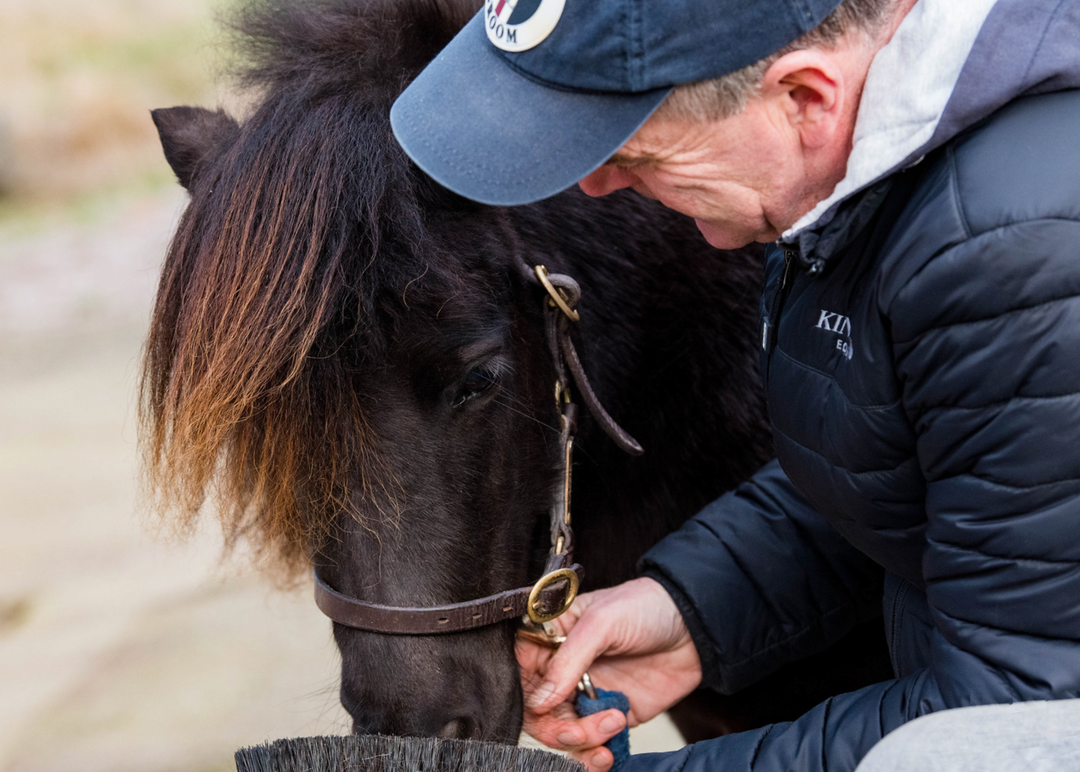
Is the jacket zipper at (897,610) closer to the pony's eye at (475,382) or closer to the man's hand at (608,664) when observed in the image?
the man's hand at (608,664)

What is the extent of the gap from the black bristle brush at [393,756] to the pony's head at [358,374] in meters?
0.21

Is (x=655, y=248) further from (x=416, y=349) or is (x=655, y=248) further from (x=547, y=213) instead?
(x=416, y=349)

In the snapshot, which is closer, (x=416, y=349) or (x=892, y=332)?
(x=892, y=332)

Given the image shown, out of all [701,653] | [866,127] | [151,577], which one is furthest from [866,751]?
[151,577]

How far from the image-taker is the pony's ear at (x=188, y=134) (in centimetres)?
167

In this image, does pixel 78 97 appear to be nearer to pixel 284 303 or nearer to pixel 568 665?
pixel 284 303

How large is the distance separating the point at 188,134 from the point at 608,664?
1238mm

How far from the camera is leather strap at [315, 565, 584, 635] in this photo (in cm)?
137

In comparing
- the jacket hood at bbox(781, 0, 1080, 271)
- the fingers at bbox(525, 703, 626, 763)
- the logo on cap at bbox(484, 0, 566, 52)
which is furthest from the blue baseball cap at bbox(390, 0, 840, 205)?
the fingers at bbox(525, 703, 626, 763)

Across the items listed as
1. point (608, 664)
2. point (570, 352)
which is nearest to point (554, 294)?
point (570, 352)

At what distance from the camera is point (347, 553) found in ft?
4.63

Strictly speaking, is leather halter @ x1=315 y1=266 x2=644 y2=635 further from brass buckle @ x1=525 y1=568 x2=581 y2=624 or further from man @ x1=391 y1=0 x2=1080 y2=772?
man @ x1=391 y1=0 x2=1080 y2=772

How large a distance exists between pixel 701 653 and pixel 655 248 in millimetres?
798

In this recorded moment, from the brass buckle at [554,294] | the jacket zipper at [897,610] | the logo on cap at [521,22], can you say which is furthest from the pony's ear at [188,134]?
the jacket zipper at [897,610]
